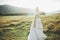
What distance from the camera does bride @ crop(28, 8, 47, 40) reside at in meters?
2.29

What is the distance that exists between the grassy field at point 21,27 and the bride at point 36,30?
5 cm

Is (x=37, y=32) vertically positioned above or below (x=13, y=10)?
below

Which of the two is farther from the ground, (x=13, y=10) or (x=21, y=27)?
(x=13, y=10)

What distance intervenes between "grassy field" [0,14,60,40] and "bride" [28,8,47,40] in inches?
2.2

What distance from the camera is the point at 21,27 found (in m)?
2.31

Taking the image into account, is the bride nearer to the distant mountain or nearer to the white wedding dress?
the white wedding dress

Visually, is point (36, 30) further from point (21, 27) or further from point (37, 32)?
point (21, 27)

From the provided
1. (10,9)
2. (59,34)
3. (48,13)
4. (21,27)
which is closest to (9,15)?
(10,9)

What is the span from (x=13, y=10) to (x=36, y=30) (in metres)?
0.48

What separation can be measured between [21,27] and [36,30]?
0.24 m

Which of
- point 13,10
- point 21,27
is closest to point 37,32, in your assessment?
point 21,27

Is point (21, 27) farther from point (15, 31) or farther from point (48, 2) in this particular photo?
point (48, 2)

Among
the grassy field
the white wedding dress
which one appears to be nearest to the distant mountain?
the grassy field

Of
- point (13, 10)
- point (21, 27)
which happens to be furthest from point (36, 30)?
point (13, 10)
